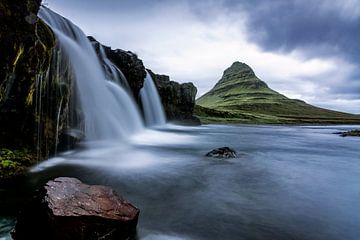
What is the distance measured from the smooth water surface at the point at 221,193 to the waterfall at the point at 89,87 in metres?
4.06

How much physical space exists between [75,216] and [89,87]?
16.0 meters

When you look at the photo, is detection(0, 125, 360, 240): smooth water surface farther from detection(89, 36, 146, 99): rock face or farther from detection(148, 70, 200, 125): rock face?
detection(148, 70, 200, 125): rock face

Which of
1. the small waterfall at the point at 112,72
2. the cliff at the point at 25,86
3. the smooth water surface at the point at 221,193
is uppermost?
the small waterfall at the point at 112,72

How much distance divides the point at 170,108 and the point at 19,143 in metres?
41.2

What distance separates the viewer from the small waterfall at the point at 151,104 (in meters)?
40.4

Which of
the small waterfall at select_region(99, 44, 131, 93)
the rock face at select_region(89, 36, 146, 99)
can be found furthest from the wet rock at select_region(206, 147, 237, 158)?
the rock face at select_region(89, 36, 146, 99)

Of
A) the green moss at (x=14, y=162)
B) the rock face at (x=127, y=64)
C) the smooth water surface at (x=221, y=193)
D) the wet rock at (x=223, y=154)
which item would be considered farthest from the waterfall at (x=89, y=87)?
the wet rock at (x=223, y=154)

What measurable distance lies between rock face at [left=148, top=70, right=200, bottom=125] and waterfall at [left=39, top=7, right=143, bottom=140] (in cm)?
2447

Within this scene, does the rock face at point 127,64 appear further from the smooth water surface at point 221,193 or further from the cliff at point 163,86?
the smooth water surface at point 221,193

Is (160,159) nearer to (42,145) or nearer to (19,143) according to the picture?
(42,145)

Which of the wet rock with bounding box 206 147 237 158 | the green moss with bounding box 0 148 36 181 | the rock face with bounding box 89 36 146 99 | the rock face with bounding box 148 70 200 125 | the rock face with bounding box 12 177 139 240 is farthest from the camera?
the rock face with bounding box 148 70 200 125

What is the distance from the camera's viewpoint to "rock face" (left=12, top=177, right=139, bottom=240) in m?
5.07

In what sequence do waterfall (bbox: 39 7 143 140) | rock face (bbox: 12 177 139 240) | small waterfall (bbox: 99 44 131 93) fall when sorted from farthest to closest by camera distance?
small waterfall (bbox: 99 44 131 93)
waterfall (bbox: 39 7 143 140)
rock face (bbox: 12 177 139 240)

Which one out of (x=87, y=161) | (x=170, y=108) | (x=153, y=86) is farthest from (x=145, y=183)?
(x=170, y=108)
